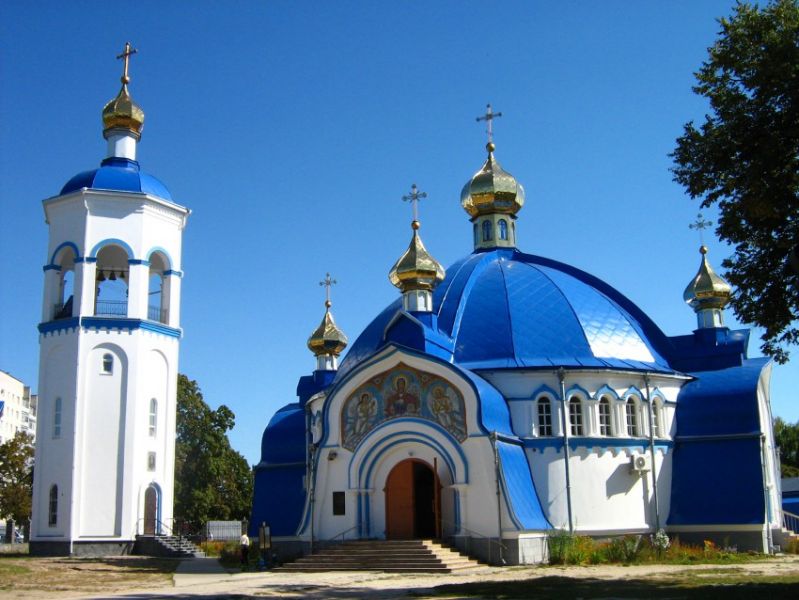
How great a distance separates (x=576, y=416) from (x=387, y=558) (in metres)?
6.09

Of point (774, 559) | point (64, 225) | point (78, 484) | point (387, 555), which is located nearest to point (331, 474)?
point (387, 555)

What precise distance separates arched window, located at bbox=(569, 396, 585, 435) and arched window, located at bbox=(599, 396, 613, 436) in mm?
549

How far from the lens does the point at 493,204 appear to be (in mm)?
28922

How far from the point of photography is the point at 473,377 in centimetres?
2095

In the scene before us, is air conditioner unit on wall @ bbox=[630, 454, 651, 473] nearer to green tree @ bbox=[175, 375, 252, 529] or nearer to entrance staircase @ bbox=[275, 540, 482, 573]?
entrance staircase @ bbox=[275, 540, 482, 573]

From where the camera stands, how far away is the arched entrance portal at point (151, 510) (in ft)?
89.5

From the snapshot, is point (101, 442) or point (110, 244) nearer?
point (101, 442)

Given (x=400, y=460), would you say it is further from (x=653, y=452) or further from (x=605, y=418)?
(x=653, y=452)

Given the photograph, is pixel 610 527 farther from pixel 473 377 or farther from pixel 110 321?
pixel 110 321

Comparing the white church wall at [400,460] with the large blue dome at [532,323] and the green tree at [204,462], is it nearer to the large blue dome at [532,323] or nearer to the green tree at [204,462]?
the large blue dome at [532,323]

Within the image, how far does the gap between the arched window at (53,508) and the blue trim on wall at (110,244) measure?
6790 millimetres

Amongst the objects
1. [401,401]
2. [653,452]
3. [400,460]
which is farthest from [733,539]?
[401,401]

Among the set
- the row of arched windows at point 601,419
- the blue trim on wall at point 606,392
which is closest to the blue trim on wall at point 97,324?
the row of arched windows at point 601,419

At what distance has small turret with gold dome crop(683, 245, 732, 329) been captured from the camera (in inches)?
1042
